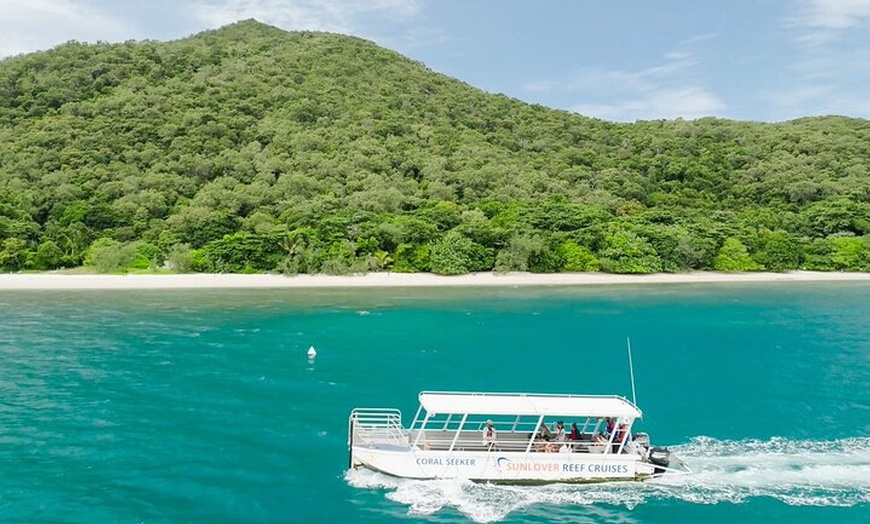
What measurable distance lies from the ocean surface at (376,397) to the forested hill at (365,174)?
24019 mm

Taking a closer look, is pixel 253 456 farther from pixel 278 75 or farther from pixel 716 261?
pixel 278 75

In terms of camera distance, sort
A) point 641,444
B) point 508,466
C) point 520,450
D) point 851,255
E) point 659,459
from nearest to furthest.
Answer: point 508,466 → point 659,459 → point 520,450 → point 641,444 → point 851,255

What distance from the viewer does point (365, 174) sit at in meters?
123

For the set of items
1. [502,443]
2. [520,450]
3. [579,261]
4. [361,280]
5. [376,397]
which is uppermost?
[579,261]

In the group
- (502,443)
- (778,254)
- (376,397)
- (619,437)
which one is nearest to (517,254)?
(778,254)

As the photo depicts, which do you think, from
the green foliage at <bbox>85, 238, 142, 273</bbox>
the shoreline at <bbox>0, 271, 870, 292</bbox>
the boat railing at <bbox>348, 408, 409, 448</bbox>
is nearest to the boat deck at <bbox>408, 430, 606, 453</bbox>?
the boat railing at <bbox>348, 408, 409, 448</bbox>

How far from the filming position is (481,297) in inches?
2945

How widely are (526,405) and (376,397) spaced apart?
1157 centimetres

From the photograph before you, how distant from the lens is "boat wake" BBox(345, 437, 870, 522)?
2328 centimetres

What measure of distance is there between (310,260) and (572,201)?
56816 millimetres

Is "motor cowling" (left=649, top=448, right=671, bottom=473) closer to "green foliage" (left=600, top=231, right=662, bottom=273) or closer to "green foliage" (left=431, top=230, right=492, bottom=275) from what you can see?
"green foliage" (left=431, top=230, right=492, bottom=275)

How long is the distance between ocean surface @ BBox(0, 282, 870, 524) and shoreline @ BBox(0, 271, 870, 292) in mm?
10310

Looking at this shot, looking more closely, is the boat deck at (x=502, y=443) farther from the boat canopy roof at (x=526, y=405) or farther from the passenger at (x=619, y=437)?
the boat canopy roof at (x=526, y=405)

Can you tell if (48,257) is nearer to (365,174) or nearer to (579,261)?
(365,174)
